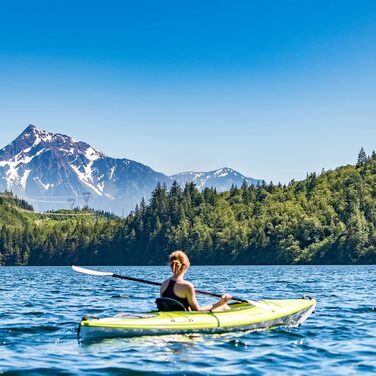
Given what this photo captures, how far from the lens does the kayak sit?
18000 millimetres

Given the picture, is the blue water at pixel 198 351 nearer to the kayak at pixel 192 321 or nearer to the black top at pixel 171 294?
the kayak at pixel 192 321

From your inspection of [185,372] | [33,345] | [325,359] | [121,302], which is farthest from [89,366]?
[121,302]

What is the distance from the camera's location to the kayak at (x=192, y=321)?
18.0 meters

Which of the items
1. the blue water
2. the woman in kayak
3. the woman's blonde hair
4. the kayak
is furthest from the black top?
the blue water

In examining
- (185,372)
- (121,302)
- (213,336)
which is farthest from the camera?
(121,302)

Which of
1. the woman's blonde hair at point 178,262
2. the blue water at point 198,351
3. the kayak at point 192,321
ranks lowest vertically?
the blue water at point 198,351

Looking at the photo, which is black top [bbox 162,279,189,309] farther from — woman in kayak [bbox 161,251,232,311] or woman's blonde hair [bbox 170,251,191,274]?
woman's blonde hair [bbox 170,251,191,274]

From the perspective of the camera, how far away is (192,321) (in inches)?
741

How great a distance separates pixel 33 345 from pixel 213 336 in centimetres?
489

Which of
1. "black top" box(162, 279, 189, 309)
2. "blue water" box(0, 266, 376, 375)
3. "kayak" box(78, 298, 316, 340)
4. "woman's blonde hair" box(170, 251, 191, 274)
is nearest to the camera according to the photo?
"blue water" box(0, 266, 376, 375)

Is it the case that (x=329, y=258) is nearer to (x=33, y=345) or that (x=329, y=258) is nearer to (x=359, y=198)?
(x=359, y=198)

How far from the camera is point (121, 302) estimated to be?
3334 centimetres

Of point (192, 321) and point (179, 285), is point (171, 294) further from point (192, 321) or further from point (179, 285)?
point (192, 321)

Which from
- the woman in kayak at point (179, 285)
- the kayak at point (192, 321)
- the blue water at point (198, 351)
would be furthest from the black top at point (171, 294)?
the blue water at point (198, 351)
